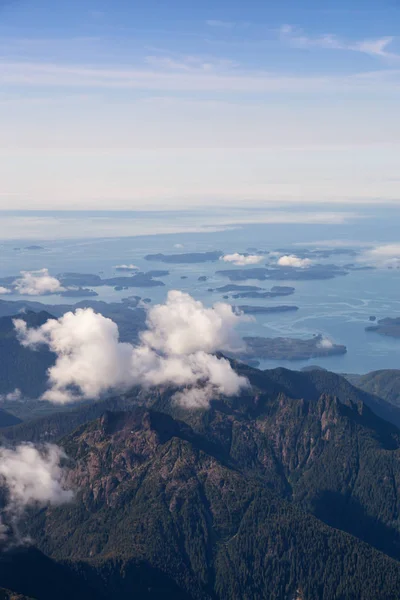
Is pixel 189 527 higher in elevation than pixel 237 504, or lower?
lower

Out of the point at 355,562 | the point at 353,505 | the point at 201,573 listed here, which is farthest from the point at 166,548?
the point at 353,505

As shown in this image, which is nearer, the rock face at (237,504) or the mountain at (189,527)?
the mountain at (189,527)

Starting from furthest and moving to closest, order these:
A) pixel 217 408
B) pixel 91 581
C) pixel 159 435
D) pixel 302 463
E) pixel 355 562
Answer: pixel 217 408 → pixel 302 463 → pixel 159 435 → pixel 355 562 → pixel 91 581

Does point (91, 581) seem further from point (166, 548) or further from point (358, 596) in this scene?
point (358, 596)

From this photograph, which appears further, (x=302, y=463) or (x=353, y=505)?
(x=302, y=463)

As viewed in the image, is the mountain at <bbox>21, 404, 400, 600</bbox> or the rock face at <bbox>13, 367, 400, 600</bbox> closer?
the mountain at <bbox>21, 404, 400, 600</bbox>

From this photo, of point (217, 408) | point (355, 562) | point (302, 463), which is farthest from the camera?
point (217, 408)

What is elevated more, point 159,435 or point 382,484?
point 159,435

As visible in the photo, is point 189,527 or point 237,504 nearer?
point 189,527
